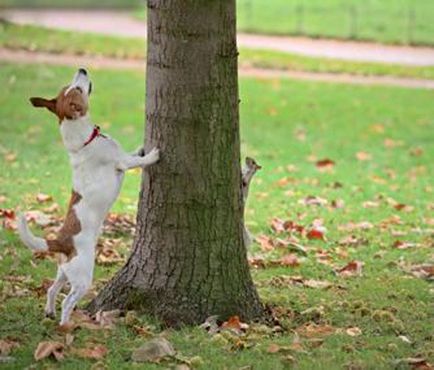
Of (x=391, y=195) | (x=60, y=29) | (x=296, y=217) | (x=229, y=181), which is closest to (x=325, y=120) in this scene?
(x=391, y=195)

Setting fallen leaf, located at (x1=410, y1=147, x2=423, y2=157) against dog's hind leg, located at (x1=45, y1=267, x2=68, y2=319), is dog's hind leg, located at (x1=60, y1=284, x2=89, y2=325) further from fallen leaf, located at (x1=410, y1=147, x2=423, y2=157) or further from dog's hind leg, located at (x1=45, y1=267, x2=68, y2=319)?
fallen leaf, located at (x1=410, y1=147, x2=423, y2=157)

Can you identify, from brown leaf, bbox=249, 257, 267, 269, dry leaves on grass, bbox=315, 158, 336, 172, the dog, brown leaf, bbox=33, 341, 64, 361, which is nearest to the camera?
brown leaf, bbox=33, 341, 64, 361

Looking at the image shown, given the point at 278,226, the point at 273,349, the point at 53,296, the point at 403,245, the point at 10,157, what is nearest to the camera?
the point at 273,349

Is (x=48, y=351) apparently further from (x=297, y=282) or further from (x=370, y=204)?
(x=370, y=204)

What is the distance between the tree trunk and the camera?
20.9ft

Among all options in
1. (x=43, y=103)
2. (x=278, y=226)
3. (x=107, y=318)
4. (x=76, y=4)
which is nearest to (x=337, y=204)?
(x=278, y=226)

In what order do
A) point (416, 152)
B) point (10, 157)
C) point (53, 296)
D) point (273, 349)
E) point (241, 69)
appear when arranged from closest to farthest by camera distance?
1. point (273, 349)
2. point (53, 296)
3. point (10, 157)
4. point (416, 152)
5. point (241, 69)

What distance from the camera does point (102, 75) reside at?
21.0 m

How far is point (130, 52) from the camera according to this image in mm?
24500

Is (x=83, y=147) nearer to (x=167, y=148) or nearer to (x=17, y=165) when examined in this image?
(x=167, y=148)

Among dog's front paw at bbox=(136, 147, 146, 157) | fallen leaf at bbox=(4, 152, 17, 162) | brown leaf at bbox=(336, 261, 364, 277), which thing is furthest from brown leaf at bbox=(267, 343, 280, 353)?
fallen leaf at bbox=(4, 152, 17, 162)

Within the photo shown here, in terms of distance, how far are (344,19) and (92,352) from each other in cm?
2877

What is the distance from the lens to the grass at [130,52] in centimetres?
2314

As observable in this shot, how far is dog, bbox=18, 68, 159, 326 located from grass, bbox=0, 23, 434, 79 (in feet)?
55.5
